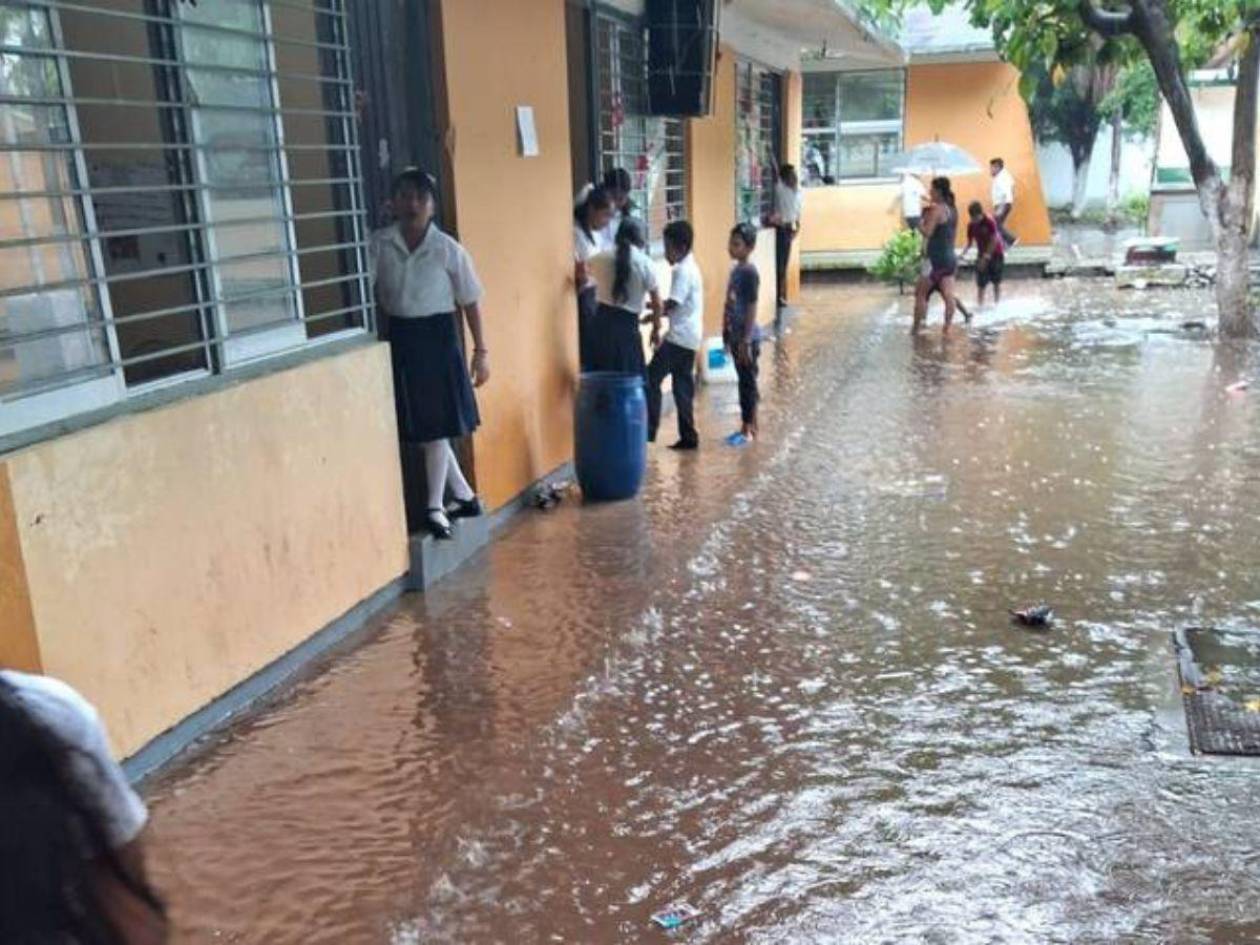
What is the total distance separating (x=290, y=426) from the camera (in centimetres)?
457

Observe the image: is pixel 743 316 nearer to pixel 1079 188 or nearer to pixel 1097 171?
pixel 1079 188

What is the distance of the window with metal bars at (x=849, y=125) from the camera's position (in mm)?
19969

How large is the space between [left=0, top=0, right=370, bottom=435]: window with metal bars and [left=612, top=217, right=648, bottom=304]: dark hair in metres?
2.09

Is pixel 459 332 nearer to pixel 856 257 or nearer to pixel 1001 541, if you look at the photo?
pixel 1001 541

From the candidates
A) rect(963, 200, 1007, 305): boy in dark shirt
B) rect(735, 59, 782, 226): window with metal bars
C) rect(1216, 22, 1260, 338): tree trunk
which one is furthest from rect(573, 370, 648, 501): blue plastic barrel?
rect(963, 200, 1007, 305): boy in dark shirt

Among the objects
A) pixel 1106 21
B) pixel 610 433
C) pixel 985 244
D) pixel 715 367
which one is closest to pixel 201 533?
pixel 610 433

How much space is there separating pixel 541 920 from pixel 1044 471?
526 centimetres

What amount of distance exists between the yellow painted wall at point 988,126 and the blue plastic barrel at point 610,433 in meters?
14.2

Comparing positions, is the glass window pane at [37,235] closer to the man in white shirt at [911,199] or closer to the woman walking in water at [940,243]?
the woman walking in water at [940,243]

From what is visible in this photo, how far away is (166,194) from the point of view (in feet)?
13.9

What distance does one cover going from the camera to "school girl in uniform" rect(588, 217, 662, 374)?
23.4 feet

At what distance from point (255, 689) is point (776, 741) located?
6.27ft

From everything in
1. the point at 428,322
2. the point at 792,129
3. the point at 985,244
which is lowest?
the point at 985,244

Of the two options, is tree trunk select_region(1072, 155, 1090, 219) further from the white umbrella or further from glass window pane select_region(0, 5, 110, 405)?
glass window pane select_region(0, 5, 110, 405)
